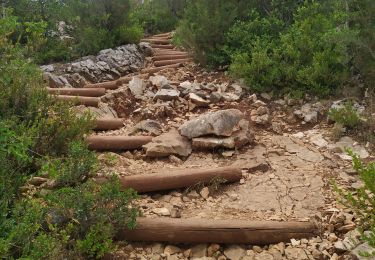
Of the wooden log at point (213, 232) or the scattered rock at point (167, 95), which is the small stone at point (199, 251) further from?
the scattered rock at point (167, 95)

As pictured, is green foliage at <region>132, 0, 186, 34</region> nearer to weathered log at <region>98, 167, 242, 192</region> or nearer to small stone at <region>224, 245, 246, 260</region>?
weathered log at <region>98, 167, 242, 192</region>

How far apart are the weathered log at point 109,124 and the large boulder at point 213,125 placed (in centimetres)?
110

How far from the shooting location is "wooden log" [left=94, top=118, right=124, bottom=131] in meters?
5.82

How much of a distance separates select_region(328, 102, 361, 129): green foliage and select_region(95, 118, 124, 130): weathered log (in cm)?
313

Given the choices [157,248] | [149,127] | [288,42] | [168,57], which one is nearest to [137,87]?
[149,127]

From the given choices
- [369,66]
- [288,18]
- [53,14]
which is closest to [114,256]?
[369,66]

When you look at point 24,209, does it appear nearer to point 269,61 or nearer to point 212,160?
point 212,160

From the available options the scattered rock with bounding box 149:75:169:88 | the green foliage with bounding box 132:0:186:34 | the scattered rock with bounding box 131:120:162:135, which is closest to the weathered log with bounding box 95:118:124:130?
the scattered rock with bounding box 131:120:162:135

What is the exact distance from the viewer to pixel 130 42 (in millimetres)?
11398

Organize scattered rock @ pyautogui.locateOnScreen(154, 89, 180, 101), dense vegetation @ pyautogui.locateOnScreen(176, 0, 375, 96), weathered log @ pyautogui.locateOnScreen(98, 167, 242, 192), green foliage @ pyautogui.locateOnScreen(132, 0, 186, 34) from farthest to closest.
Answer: green foliage @ pyautogui.locateOnScreen(132, 0, 186, 34)
scattered rock @ pyautogui.locateOnScreen(154, 89, 180, 101)
dense vegetation @ pyautogui.locateOnScreen(176, 0, 375, 96)
weathered log @ pyautogui.locateOnScreen(98, 167, 242, 192)

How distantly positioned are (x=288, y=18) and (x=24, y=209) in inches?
273

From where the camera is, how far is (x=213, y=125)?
17.1 ft

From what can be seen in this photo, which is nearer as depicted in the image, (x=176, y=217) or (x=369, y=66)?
(x=176, y=217)

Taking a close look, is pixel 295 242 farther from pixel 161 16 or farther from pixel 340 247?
pixel 161 16
